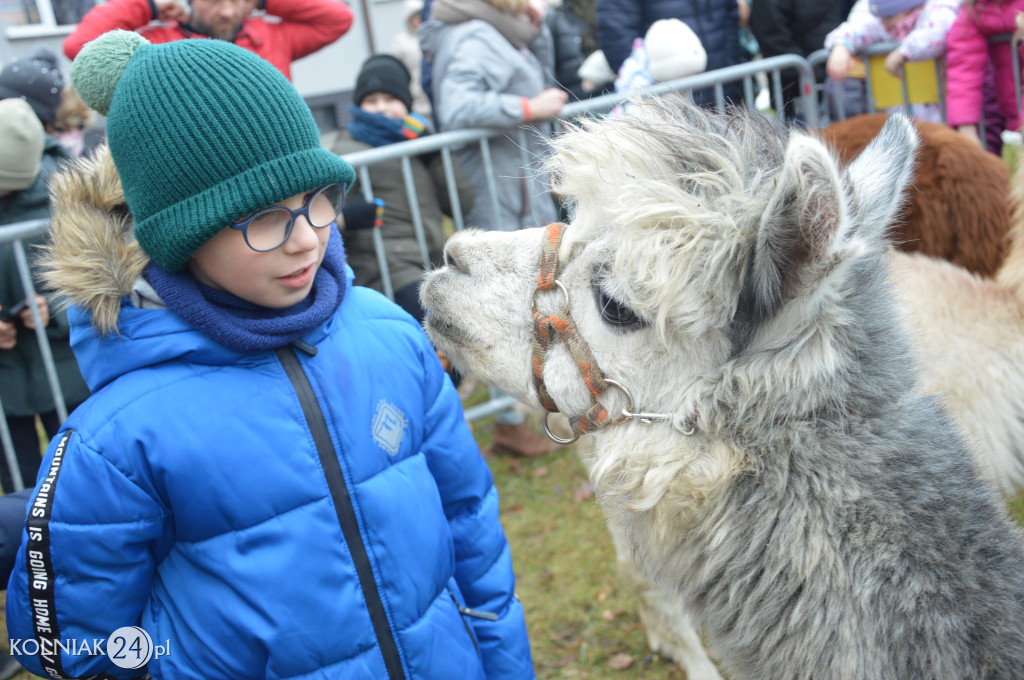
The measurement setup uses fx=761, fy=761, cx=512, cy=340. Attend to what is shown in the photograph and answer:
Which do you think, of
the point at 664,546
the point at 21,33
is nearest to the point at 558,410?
the point at 664,546

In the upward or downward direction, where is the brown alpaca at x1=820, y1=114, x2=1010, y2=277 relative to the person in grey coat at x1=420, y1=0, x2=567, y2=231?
downward

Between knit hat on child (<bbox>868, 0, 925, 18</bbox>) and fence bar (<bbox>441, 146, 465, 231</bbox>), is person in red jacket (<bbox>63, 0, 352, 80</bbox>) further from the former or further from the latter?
knit hat on child (<bbox>868, 0, 925, 18</bbox>)

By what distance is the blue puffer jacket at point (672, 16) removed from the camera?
5.71 m

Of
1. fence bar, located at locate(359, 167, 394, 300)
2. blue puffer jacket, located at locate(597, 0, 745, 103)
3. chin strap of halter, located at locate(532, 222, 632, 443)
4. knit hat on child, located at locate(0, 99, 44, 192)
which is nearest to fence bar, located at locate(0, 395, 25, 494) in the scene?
knit hat on child, located at locate(0, 99, 44, 192)

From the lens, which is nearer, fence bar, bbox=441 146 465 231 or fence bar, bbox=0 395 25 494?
fence bar, bbox=0 395 25 494

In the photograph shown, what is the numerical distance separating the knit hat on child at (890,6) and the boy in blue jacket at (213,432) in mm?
5166

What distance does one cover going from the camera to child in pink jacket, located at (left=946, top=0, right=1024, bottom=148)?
4996mm

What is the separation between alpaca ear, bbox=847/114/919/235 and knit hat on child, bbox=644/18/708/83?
3753 mm

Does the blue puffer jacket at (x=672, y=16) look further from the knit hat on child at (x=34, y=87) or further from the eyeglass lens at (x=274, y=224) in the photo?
the eyeglass lens at (x=274, y=224)

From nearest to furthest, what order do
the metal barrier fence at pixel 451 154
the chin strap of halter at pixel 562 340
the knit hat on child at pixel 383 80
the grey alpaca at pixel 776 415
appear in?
1. the grey alpaca at pixel 776 415
2. the chin strap of halter at pixel 562 340
3. the metal barrier fence at pixel 451 154
4. the knit hat on child at pixel 383 80

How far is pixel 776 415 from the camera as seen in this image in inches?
59.6

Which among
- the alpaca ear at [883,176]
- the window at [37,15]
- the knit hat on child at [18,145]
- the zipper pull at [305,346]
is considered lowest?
the zipper pull at [305,346]

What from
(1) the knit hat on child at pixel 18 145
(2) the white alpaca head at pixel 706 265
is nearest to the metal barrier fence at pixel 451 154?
(1) the knit hat on child at pixel 18 145

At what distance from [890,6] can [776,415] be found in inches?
205
